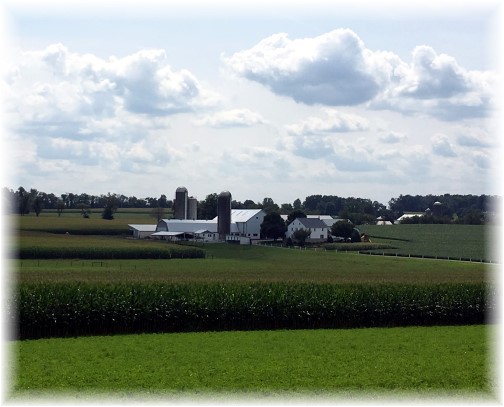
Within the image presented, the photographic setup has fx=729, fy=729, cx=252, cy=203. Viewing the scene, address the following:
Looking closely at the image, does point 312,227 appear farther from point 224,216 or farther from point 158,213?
point 158,213

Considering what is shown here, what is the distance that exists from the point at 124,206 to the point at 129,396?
175m

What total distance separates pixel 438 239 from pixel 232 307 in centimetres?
7872

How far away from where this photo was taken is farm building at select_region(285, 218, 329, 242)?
11119 centimetres

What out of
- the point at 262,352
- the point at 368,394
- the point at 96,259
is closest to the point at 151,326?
the point at 262,352

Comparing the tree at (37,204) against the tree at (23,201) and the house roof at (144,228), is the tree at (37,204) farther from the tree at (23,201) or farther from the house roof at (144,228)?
the house roof at (144,228)

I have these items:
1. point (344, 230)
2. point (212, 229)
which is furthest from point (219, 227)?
point (344, 230)

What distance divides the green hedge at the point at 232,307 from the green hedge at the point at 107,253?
1677 inches

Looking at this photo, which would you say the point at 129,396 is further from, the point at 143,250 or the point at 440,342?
the point at 143,250

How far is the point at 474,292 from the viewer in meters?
35.5

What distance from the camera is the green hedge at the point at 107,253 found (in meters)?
71.7

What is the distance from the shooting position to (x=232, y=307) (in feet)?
103

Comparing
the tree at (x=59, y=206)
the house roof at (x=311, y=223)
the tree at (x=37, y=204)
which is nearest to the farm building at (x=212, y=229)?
the house roof at (x=311, y=223)

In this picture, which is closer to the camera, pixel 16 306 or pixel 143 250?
pixel 16 306

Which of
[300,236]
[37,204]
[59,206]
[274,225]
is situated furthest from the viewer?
[59,206]
